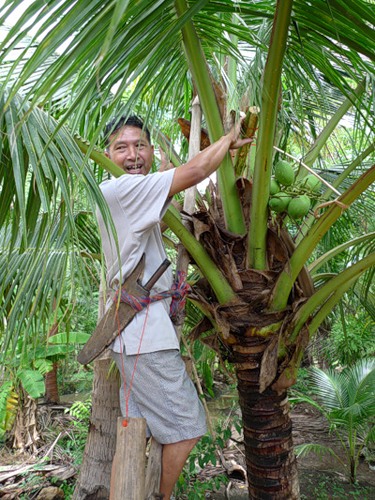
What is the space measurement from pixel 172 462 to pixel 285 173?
1.18m

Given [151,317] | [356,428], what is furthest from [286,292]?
[356,428]

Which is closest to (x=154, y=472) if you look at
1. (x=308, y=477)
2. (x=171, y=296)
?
(x=171, y=296)

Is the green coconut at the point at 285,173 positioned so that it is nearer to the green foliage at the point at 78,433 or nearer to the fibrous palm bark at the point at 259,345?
the fibrous palm bark at the point at 259,345

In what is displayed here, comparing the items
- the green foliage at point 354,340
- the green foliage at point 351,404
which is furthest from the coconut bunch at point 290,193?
the green foliage at point 354,340

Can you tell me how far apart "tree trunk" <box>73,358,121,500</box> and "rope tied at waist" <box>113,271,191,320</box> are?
115 centimetres

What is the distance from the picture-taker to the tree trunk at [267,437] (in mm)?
2109

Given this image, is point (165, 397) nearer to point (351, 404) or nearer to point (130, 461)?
point (130, 461)

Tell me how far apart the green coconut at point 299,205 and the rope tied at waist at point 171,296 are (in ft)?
1.68

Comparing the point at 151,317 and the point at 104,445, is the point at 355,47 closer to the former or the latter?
the point at 151,317

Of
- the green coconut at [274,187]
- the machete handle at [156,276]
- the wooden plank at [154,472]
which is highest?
the green coconut at [274,187]

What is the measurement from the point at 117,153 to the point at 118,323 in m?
0.77

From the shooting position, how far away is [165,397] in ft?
5.96

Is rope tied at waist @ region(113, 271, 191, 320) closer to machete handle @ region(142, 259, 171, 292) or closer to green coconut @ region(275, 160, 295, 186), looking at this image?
machete handle @ region(142, 259, 171, 292)

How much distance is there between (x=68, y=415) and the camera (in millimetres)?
5480
